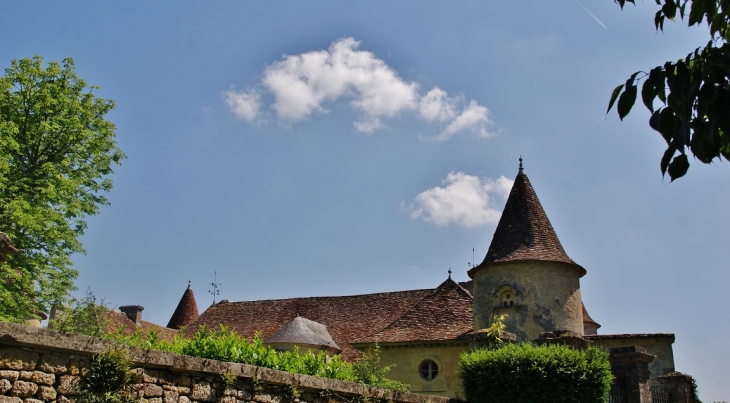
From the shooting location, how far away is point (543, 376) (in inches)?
539

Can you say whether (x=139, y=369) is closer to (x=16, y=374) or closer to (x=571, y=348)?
(x=16, y=374)

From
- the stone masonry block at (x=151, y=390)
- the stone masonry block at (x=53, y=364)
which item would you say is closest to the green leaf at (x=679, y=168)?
the stone masonry block at (x=53, y=364)

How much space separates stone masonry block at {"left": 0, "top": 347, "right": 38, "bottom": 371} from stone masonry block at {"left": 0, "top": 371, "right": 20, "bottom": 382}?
45mm

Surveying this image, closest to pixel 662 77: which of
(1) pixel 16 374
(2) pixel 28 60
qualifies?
(1) pixel 16 374

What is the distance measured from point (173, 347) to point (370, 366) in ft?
22.0

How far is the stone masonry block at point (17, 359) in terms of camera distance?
6.13 m

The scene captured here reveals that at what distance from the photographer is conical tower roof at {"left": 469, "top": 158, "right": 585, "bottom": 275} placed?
853 inches

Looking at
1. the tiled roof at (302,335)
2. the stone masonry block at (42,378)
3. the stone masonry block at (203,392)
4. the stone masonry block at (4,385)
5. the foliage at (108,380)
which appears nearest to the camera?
the stone masonry block at (4,385)

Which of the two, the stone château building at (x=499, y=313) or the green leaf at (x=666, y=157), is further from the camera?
the stone château building at (x=499, y=313)

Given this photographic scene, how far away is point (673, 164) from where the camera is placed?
3.67m

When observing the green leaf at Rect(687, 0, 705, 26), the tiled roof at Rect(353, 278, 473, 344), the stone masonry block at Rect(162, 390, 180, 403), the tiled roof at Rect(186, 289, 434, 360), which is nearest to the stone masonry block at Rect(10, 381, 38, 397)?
the stone masonry block at Rect(162, 390, 180, 403)

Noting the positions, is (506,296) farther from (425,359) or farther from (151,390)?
(151,390)

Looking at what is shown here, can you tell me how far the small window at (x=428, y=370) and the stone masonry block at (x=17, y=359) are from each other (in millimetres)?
18527

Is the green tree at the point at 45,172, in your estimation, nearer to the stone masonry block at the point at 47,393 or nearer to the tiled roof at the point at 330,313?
the tiled roof at the point at 330,313
